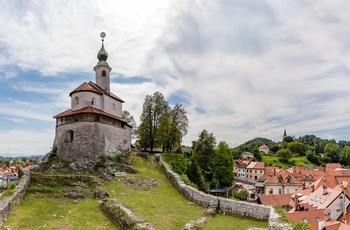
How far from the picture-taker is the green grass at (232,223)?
49.9 ft

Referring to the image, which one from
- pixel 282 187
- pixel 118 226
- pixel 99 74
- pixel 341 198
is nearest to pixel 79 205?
pixel 118 226

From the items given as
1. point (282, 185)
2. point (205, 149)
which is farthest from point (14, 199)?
point (282, 185)

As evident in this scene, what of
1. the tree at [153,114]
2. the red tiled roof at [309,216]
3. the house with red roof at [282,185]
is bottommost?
the house with red roof at [282,185]

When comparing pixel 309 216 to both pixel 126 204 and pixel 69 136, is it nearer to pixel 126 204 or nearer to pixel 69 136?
pixel 126 204

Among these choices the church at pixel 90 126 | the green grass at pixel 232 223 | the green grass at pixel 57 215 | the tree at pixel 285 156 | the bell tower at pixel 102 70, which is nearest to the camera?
the green grass at pixel 232 223

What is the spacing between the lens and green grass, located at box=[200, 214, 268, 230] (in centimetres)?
1522

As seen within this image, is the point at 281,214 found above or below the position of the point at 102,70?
below

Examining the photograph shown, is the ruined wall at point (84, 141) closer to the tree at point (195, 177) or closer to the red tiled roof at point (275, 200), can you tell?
the tree at point (195, 177)

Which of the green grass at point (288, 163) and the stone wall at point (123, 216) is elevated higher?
the stone wall at point (123, 216)

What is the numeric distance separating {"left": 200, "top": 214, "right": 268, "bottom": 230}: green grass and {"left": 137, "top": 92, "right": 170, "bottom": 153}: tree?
30165 millimetres

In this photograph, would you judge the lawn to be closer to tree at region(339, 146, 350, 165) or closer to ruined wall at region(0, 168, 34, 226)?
ruined wall at region(0, 168, 34, 226)

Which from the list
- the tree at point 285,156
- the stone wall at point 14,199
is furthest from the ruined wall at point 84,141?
the tree at point 285,156

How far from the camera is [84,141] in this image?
110ft

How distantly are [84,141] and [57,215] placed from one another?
1498cm
